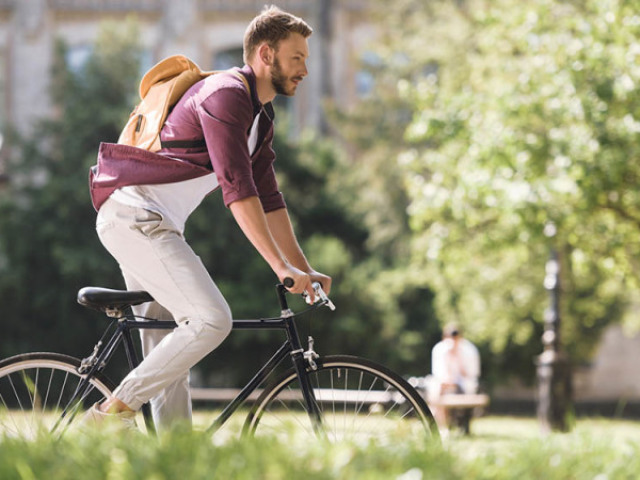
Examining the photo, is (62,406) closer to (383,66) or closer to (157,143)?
(157,143)

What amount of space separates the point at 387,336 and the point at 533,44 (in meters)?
13.4

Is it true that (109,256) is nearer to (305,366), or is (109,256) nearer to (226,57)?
(226,57)

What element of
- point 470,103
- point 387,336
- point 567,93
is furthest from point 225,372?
point 567,93

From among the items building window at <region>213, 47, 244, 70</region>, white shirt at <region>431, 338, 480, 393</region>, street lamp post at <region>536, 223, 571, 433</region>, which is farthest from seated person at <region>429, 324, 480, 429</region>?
building window at <region>213, 47, 244, 70</region>

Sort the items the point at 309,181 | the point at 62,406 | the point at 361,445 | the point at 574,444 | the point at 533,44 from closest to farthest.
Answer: the point at 361,445
the point at 574,444
the point at 62,406
the point at 533,44
the point at 309,181

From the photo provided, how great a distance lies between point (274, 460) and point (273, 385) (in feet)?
4.69

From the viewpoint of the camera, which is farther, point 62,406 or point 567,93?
point 567,93

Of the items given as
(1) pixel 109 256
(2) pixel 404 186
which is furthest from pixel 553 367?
(1) pixel 109 256

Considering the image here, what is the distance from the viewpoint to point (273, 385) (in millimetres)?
4176

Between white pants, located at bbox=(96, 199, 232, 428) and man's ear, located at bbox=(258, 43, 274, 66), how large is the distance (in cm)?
74

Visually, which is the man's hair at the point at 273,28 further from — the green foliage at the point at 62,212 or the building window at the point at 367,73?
the building window at the point at 367,73

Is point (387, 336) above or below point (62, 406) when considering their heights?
below

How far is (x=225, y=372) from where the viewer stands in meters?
28.5

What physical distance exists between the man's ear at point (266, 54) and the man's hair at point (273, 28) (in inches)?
0.7
